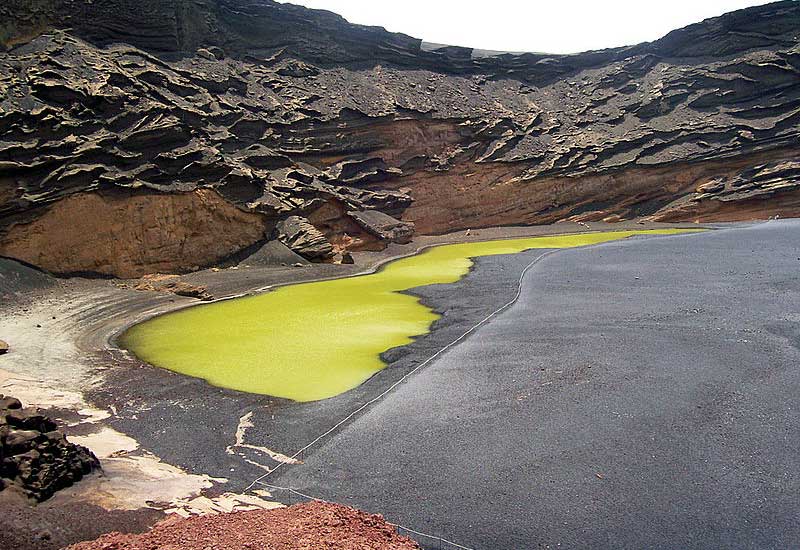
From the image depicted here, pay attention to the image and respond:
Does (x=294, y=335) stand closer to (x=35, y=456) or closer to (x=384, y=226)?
(x=35, y=456)

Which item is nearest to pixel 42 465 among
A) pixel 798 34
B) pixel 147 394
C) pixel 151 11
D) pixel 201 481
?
pixel 201 481

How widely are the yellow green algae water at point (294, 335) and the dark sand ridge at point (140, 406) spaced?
1.73 ft

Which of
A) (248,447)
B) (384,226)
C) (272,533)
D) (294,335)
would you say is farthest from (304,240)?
(272,533)

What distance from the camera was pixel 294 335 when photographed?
42.1 feet

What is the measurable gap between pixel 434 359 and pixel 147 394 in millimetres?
4592

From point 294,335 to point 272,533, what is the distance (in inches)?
322

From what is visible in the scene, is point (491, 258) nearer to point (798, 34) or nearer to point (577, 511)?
point (577, 511)

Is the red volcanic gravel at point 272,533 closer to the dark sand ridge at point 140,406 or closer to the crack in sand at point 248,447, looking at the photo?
the dark sand ridge at point 140,406

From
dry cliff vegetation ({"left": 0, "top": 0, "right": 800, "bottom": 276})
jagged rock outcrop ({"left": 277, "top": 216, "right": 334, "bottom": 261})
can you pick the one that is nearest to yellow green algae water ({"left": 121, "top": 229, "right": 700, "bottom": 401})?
jagged rock outcrop ({"left": 277, "top": 216, "right": 334, "bottom": 261})

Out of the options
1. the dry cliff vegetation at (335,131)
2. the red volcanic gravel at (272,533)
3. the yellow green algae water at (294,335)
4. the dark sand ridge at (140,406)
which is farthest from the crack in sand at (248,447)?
the dry cliff vegetation at (335,131)

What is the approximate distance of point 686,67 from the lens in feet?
122

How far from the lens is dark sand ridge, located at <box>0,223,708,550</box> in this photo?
6.39m

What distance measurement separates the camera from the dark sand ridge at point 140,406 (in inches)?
252

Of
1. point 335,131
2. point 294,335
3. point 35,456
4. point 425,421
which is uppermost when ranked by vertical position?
point 335,131
